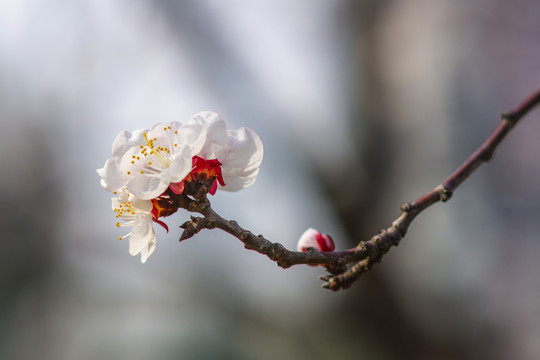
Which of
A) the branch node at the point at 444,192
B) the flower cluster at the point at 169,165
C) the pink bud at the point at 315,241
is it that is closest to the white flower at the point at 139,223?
the flower cluster at the point at 169,165

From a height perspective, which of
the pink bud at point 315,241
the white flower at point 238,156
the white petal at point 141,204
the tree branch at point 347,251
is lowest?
the tree branch at point 347,251

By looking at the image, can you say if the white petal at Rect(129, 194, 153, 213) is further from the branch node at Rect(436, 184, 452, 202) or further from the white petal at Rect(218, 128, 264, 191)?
the branch node at Rect(436, 184, 452, 202)

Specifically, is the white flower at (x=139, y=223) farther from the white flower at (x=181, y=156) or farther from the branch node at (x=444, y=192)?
the branch node at (x=444, y=192)

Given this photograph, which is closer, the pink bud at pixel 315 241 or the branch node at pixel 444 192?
the branch node at pixel 444 192

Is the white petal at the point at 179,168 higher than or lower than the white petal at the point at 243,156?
Answer: lower

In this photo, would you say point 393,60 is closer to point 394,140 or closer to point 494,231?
point 394,140

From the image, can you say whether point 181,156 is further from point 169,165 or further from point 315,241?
point 315,241
